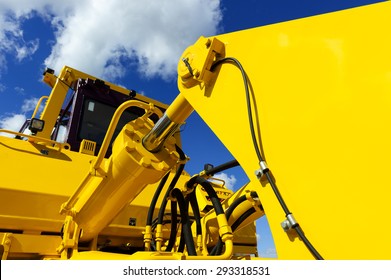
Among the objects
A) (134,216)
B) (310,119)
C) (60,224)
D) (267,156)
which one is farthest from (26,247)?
(310,119)

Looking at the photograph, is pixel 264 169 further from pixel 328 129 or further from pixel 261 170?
pixel 328 129

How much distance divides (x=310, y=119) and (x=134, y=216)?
8.96ft

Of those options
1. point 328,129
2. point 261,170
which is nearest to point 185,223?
point 261,170

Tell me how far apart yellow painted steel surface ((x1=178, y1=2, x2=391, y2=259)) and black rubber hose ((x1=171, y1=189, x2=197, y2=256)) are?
1032 millimetres

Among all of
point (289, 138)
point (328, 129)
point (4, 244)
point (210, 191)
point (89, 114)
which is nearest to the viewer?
point (328, 129)

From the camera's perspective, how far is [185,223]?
95.7 inches

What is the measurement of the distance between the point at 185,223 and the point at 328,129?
1492mm

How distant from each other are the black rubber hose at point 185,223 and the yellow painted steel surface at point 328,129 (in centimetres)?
103

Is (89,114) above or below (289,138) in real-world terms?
above


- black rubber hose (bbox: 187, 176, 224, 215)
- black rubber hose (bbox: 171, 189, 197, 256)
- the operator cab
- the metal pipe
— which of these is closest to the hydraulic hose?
the metal pipe

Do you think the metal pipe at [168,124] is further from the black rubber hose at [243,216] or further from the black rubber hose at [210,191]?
the black rubber hose at [243,216]

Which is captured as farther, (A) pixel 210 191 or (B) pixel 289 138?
(A) pixel 210 191

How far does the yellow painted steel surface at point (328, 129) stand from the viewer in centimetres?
109

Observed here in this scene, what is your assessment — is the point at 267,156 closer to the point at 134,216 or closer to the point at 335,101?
the point at 335,101
